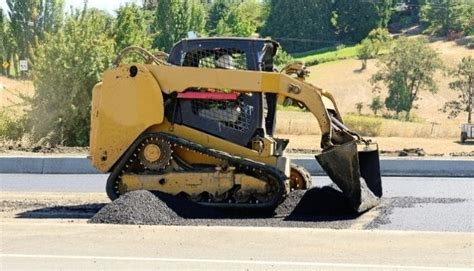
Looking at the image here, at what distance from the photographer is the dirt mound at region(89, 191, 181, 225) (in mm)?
11545

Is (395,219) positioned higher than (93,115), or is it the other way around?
(93,115)

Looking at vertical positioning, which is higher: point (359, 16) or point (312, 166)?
point (359, 16)

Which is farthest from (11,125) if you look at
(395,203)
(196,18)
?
(196,18)

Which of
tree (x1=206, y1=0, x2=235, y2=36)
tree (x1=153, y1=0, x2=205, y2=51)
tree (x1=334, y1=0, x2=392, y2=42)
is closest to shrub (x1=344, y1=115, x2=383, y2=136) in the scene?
tree (x1=153, y1=0, x2=205, y2=51)

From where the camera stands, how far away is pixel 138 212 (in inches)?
464

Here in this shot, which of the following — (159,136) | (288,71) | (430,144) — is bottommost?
(430,144)

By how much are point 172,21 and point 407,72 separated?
20081 millimetres

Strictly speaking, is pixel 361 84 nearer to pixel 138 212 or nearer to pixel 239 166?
pixel 239 166

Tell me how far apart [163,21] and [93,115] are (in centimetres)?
6381

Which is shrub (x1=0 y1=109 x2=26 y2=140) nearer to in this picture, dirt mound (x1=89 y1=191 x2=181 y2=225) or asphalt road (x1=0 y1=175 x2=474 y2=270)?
asphalt road (x1=0 y1=175 x2=474 y2=270)

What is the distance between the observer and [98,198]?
51.4 ft

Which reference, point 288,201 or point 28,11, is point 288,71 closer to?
point 288,201

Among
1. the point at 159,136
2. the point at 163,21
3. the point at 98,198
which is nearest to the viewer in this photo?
the point at 159,136

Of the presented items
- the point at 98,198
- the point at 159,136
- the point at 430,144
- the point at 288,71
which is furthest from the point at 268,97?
the point at 430,144
